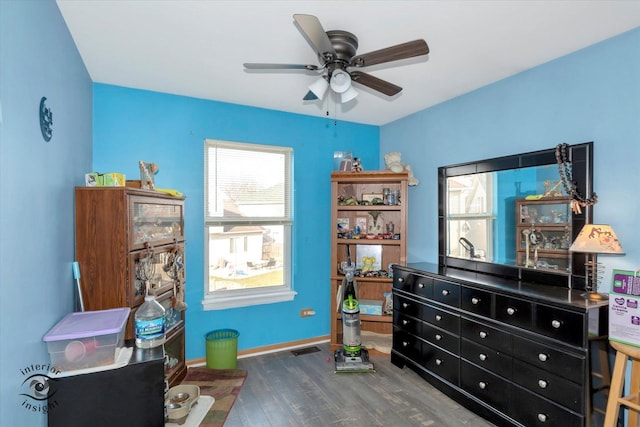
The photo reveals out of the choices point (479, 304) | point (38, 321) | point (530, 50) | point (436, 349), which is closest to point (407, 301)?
point (436, 349)

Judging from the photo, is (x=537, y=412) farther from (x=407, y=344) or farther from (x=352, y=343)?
(x=352, y=343)

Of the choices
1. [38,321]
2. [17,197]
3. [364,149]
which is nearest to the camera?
[17,197]

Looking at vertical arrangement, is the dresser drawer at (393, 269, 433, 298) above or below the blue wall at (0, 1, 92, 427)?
below

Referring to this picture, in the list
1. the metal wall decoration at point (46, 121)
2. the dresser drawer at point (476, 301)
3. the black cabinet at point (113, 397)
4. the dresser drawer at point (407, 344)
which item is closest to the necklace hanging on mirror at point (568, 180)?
the dresser drawer at point (476, 301)

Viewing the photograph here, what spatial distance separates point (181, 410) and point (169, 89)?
8.80 ft

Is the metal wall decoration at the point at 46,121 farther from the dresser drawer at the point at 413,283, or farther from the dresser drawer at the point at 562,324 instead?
the dresser drawer at the point at 562,324

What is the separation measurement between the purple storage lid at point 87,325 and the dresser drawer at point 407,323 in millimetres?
2342

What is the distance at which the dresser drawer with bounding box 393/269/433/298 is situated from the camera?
2975mm

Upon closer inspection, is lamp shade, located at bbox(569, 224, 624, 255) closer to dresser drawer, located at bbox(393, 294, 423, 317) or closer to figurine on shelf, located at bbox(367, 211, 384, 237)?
dresser drawer, located at bbox(393, 294, 423, 317)

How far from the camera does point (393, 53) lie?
1.79 meters

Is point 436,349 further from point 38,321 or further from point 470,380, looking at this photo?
point 38,321

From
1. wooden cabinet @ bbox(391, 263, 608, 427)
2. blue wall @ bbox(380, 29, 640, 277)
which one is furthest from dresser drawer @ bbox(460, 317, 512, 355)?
blue wall @ bbox(380, 29, 640, 277)

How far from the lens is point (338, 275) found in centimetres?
379

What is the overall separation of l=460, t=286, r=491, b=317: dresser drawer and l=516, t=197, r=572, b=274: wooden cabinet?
1.65 ft
